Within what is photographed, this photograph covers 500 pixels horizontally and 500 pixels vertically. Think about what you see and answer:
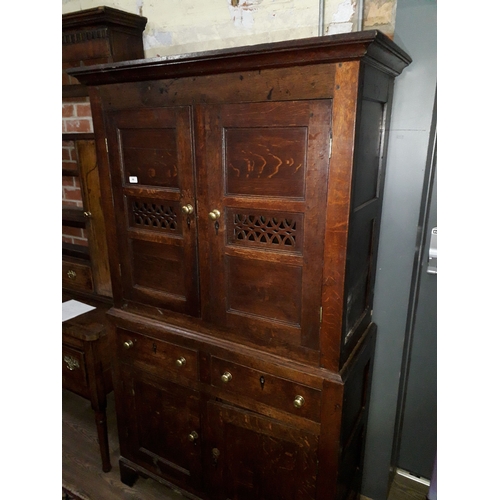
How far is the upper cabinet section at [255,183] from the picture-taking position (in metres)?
1.07

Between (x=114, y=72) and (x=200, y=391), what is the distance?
1233 mm

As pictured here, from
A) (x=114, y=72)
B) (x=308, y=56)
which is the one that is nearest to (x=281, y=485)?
(x=308, y=56)

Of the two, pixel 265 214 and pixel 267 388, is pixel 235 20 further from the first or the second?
pixel 267 388

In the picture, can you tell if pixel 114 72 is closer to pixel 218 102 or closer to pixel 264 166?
pixel 218 102

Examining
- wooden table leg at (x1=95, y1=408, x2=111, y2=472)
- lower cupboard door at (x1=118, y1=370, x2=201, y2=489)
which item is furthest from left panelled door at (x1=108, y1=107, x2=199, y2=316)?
wooden table leg at (x1=95, y1=408, x2=111, y2=472)

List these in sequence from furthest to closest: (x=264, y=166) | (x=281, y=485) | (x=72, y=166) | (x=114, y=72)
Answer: (x=72, y=166) → (x=281, y=485) → (x=114, y=72) → (x=264, y=166)

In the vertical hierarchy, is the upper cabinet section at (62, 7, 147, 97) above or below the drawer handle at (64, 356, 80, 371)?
above

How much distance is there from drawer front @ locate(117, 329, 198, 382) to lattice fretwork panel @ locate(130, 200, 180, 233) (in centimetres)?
48

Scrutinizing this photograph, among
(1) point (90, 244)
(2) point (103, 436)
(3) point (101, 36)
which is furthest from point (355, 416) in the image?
(3) point (101, 36)

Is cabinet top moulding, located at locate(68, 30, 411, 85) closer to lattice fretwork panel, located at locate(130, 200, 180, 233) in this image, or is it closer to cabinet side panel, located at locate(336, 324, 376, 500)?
lattice fretwork panel, located at locate(130, 200, 180, 233)

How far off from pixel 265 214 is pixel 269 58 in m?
0.45

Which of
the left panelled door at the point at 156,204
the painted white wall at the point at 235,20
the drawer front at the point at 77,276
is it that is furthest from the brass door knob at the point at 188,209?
the drawer front at the point at 77,276

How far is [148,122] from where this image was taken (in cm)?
135

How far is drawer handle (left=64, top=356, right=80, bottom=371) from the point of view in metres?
1.90
